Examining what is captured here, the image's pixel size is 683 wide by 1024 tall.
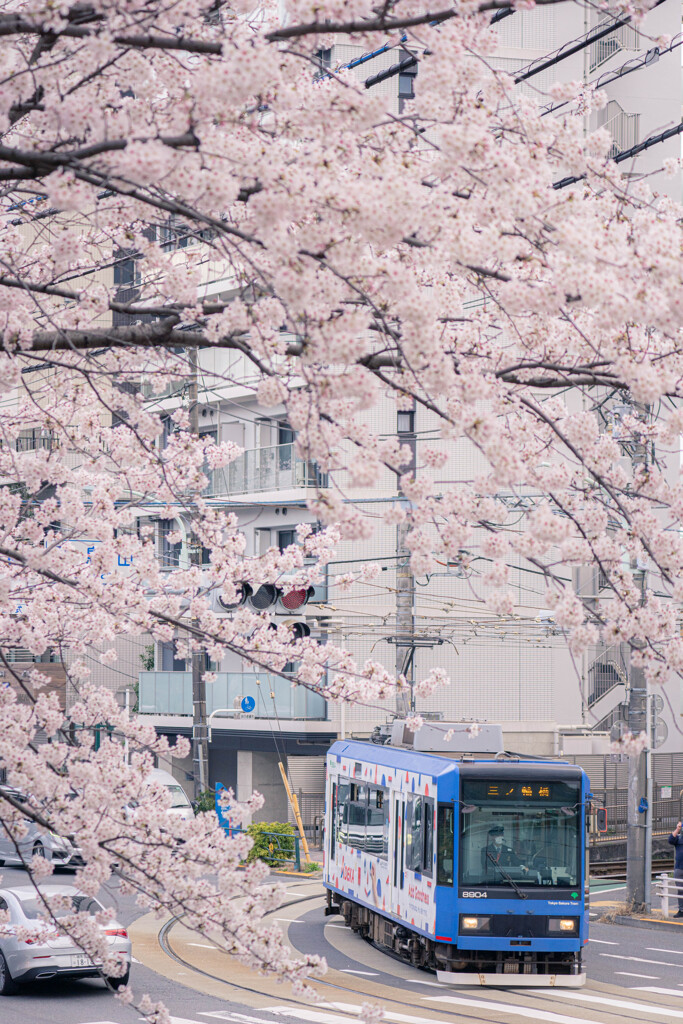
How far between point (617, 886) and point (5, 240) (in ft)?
85.5

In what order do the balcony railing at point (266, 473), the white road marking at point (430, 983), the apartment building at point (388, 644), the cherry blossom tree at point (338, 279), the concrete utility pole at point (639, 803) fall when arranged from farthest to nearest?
the balcony railing at point (266, 473), the apartment building at point (388, 644), the concrete utility pole at point (639, 803), the white road marking at point (430, 983), the cherry blossom tree at point (338, 279)

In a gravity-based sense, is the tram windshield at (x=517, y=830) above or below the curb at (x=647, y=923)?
above

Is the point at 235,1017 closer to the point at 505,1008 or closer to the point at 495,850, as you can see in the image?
the point at 505,1008

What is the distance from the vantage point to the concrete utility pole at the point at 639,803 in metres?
24.1

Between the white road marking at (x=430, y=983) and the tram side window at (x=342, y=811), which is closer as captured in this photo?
the white road marking at (x=430, y=983)

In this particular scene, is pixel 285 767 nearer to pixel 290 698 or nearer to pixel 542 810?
pixel 290 698

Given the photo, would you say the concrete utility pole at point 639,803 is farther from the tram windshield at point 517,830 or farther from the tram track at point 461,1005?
the tram track at point 461,1005

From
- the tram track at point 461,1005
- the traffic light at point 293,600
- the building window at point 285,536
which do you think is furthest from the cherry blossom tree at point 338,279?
the building window at point 285,536

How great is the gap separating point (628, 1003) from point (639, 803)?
26.1 ft

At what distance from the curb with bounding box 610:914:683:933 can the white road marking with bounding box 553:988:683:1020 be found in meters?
6.50

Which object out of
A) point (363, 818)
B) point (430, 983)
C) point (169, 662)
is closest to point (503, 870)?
point (430, 983)

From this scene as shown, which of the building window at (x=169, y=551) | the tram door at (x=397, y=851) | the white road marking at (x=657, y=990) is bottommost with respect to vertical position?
the white road marking at (x=657, y=990)

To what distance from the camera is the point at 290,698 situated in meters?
38.1

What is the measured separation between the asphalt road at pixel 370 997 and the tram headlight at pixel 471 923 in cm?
79
